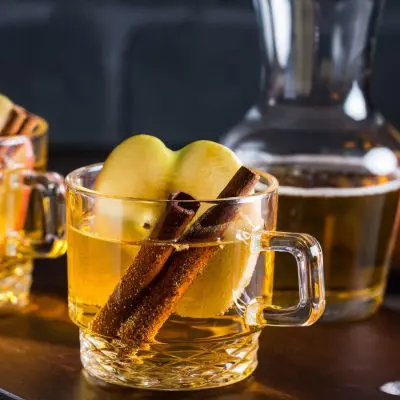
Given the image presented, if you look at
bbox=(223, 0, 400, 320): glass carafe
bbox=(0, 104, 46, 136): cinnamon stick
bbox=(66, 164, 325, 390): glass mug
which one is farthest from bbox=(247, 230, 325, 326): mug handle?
bbox=(0, 104, 46, 136): cinnamon stick

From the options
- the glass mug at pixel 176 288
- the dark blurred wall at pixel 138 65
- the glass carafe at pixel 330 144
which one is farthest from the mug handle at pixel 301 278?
the dark blurred wall at pixel 138 65

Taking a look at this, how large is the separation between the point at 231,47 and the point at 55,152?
13.6 inches

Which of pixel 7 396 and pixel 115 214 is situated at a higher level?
pixel 115 214

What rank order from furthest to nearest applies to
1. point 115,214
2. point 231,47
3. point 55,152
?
point 231,47
point 55,152
point 115,214

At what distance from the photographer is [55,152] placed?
A: 127 centimetres

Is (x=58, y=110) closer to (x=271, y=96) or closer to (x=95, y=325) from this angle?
(x=271, y=96)

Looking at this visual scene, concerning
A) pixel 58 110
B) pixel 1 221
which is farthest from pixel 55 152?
pixel 1 221

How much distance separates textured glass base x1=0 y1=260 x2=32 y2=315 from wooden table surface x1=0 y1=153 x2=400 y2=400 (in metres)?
0.01

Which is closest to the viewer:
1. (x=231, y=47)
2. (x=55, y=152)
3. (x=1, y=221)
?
(x=1, y=221)

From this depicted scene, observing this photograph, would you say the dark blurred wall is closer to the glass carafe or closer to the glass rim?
the glass carafe

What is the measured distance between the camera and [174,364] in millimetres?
757

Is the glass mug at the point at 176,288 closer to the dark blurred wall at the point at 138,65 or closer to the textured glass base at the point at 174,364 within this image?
the textured glass base at the point at 174,364

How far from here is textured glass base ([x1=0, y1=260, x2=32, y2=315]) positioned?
914 millimetres

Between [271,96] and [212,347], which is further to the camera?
[271,96]
